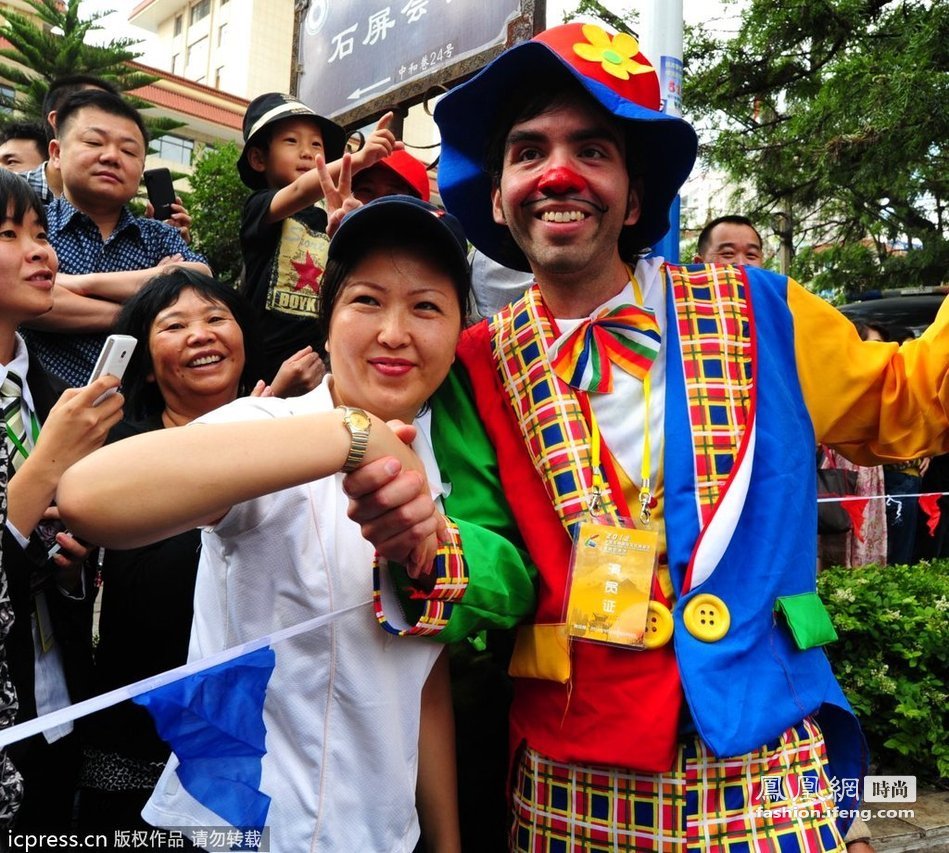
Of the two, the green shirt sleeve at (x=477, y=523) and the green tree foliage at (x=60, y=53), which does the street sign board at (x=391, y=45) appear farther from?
the green tree foliage at (x=60, y=53)

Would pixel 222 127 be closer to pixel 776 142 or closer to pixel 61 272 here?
pixel 776 142

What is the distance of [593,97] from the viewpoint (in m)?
1.68

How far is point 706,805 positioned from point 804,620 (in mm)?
364

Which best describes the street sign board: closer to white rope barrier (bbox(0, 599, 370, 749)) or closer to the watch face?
the watch face

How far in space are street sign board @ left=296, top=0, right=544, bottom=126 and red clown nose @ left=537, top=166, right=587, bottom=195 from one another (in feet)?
6.84

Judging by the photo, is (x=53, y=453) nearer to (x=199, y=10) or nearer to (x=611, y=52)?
(x=611, y=52)

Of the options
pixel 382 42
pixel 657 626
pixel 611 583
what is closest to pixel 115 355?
pixel 611 583

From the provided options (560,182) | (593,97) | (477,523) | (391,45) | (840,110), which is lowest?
(477,523)

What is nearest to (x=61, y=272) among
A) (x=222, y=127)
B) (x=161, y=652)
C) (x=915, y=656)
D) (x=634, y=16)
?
(x=161, y=652)

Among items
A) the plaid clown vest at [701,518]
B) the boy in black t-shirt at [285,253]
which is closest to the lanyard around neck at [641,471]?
the plaid clown vest at [701,518]

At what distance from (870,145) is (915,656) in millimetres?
4219

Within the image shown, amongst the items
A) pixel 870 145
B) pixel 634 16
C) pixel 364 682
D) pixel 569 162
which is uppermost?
pixel 634 16

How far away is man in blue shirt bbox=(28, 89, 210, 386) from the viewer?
2875 millimetres

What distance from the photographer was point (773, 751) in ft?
5.02
